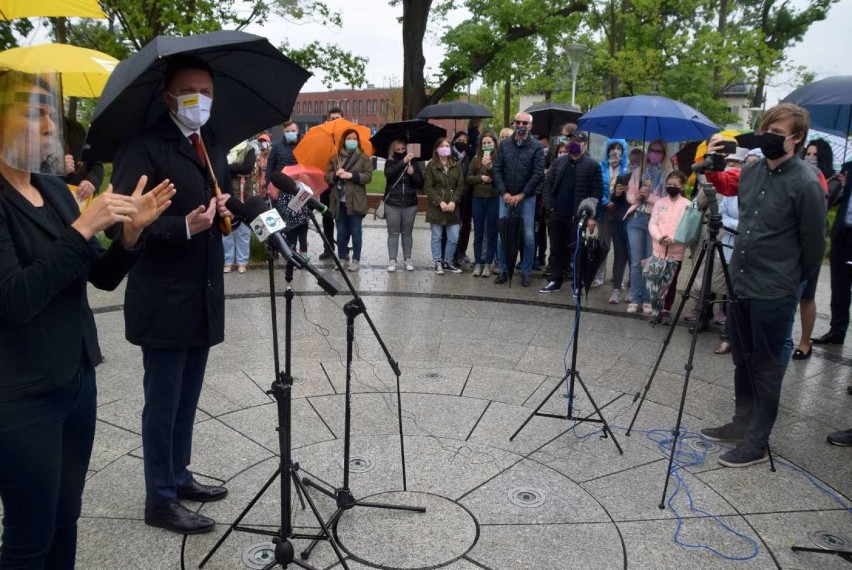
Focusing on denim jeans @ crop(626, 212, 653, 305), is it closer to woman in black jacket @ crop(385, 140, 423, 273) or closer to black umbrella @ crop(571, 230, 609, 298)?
woman in black jacket @ crop(385, 140, 423, 273)

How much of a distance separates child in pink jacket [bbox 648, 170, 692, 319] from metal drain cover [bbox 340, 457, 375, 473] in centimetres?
463

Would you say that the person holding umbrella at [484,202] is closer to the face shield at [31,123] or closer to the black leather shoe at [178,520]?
the black leather shoe at [178,520]

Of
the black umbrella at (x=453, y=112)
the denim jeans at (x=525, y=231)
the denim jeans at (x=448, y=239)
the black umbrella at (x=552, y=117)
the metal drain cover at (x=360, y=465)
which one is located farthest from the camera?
the black umbrella at (x=453, y=112)

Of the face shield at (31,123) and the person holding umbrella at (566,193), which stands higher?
the face shield at (31,123)

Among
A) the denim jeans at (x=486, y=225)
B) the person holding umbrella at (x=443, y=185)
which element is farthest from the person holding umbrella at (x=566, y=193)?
the person holding umbrella at (x=443, y=185)

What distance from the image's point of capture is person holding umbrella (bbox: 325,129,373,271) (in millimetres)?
9539

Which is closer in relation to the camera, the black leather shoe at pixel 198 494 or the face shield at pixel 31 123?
the face shield at pixel 31 123

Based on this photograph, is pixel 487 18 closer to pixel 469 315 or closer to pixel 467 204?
Answer: pixel 467 204

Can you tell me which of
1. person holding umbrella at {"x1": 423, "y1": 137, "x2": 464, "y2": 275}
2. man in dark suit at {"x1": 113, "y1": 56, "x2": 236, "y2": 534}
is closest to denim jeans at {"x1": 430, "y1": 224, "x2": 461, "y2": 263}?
person holding umbrella at {"x1": 423, "y1": 137, "x2": 464, "y2": 275}

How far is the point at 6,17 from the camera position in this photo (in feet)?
11.1

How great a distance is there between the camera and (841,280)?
6734 millimetres

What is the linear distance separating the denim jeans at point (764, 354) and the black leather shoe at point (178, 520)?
3.25m

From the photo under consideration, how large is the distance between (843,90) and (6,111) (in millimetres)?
5689

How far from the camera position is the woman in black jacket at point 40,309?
6.43ft
